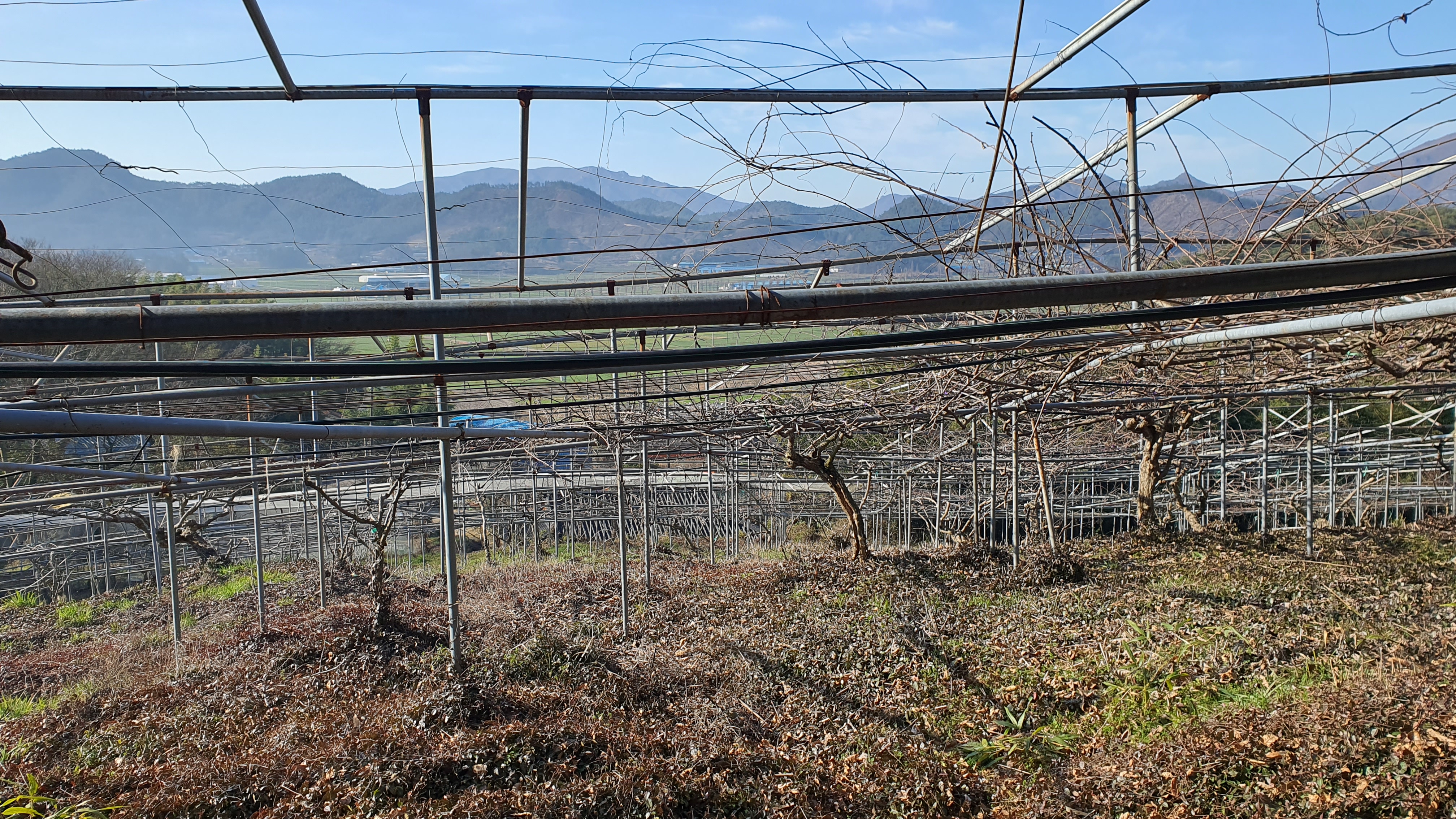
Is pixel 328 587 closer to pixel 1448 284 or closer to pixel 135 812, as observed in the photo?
pixel 135 812

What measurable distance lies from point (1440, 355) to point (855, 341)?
6293 mm

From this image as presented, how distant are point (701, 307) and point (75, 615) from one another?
51.6 ft

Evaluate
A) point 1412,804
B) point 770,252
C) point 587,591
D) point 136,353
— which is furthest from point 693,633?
point 136,353

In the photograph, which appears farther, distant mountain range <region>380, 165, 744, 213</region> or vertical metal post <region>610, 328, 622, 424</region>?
vertical metal post <region>610, 328, 622, 424</region>

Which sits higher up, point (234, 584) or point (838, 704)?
point (838, 704)

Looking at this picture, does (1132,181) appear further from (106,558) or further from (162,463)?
(106,558)

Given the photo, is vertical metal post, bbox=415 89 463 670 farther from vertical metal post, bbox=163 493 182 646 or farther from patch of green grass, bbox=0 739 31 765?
patch of green grass, bbox=0 739 31 765

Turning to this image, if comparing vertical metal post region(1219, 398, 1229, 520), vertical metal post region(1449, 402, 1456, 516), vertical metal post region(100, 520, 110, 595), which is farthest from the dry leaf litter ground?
vertical metal post region(100, 520, 110, 595)

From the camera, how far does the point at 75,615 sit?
43.1ft

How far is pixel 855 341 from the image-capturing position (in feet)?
6.24

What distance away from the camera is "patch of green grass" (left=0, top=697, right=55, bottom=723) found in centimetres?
769

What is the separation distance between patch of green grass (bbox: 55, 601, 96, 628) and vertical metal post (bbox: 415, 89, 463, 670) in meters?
9.76

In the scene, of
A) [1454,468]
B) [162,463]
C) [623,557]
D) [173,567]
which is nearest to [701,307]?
[623,557]

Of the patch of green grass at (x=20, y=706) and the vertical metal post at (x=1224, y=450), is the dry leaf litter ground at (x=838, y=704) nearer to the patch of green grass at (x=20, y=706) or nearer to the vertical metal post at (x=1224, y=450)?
the patch of green grass at (x=20, y=706)
